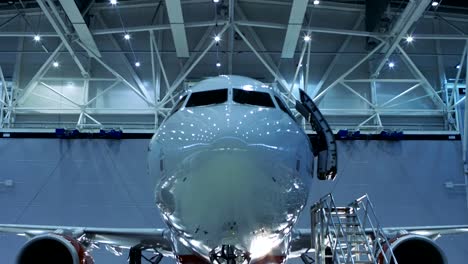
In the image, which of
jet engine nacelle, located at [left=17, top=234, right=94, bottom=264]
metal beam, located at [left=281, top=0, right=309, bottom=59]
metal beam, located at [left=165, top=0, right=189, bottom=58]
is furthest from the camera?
metal beam, located at [left=165, top=0, right=189, bottom=58]

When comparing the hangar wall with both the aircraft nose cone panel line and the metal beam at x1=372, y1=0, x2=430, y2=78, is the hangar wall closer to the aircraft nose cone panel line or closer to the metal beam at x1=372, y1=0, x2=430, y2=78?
the metal beam at x1=372, y1=0, x2=430, y2=78

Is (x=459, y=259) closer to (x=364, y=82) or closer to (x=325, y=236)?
(x=364, y=82)

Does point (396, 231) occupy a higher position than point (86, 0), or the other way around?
point (86, 0)

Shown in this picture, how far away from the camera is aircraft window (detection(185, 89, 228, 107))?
606 cm

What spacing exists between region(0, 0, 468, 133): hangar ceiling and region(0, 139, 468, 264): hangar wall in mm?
948

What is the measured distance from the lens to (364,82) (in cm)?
1900

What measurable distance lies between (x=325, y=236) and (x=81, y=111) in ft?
43.5

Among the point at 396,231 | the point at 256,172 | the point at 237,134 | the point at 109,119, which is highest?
the point at 109,119

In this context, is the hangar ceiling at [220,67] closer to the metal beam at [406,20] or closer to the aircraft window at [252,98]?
the metal beam at [406,20]

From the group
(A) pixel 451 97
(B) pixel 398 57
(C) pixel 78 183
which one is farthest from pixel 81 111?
(A) pixel 451 97

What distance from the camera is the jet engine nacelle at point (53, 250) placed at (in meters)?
8.02

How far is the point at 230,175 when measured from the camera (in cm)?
467

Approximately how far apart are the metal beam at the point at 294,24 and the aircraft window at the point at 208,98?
8045 mm

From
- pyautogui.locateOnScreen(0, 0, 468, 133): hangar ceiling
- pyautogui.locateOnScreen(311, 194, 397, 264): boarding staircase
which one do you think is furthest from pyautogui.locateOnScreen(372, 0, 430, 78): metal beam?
pyautogui.locateOnScreen(311, 194, 397, 264): boarding staircase
